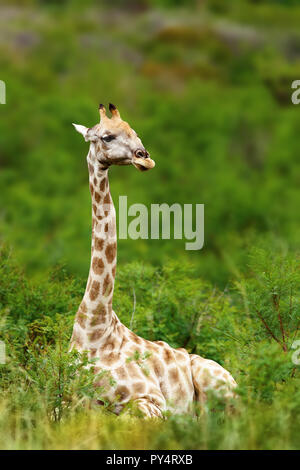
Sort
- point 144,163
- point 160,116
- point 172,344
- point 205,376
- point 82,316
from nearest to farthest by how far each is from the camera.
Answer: point 144,163
point 82,316
point 205,376
point 172,344
point 160,116

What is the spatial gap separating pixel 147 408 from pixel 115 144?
→ 217cm

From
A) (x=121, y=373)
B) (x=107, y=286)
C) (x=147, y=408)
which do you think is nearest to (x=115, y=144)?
(x=107, y=286)

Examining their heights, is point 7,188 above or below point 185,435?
above

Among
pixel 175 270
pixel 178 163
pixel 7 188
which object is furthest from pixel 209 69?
pixel 175 270

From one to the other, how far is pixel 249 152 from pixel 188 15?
27.3m

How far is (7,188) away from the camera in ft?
108

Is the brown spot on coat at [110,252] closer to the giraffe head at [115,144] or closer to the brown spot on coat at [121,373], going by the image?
the giraffe head at [115,144]

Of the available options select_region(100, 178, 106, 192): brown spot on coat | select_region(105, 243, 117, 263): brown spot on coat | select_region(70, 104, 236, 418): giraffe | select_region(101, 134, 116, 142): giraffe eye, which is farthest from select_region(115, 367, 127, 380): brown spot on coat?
select_region(101, 134, 116, 142): giraffe eye

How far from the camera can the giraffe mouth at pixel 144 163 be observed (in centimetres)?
757

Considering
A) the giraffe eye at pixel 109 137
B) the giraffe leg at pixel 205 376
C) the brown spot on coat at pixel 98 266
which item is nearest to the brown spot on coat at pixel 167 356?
the giraffe leg at pixel 205 376

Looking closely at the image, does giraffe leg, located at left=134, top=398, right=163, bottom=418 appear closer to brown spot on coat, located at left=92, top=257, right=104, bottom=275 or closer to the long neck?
the long neck

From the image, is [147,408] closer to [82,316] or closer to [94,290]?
[82,316]

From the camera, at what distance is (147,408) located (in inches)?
304

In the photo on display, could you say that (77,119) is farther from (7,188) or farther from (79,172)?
(7,188)
